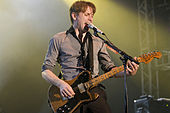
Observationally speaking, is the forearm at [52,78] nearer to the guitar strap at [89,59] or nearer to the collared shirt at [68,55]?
the collared shirt at [68,55]

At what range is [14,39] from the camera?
18.3 ft

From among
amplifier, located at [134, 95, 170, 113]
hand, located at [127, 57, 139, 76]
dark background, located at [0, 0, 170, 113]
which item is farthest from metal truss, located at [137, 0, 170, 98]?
hand, located at [127, 57, 139, 76]

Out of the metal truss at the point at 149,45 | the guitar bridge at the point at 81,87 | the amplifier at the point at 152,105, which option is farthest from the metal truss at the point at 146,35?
the guitar bridge at the point at 81,87

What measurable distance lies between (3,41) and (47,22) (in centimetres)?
125

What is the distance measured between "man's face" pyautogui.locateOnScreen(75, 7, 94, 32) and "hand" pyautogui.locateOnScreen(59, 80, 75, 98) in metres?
0.79

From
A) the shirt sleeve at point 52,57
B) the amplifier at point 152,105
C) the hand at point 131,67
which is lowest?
the amplifier at point 152,105

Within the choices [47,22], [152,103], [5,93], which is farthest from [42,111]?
[152,103]

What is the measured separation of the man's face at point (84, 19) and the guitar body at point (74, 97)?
638mm

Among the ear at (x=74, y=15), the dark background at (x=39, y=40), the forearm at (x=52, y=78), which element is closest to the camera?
the forearm at (x=52, y=78)

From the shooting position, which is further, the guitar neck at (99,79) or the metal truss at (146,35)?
the metal truss at (146,35)

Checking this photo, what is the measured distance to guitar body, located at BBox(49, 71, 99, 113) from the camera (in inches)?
92.4

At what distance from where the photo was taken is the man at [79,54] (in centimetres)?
245

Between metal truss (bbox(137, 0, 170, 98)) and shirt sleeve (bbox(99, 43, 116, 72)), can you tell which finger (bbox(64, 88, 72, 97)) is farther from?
metal truss (bbox(137, 0, 170, 98))

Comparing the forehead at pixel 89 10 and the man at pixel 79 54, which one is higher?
the forehead at pixel 89 10
